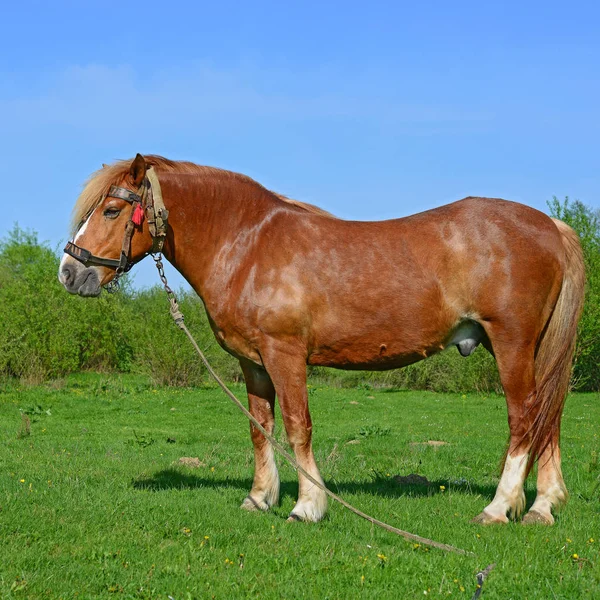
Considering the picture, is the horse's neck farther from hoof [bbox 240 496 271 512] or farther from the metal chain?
hoof [bbox 240 496 271 512]

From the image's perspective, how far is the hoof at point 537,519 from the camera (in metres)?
5.38

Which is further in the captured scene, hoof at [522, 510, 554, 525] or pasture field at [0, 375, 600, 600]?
hoof at [522, 510, 554, 525]

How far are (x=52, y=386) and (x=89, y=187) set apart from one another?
17977mm

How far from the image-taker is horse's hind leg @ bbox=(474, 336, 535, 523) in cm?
548

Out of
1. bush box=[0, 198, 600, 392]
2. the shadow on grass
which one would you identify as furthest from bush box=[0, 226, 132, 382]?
the shadow on grass

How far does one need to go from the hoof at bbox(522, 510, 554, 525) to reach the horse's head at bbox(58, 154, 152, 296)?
3.72 metres

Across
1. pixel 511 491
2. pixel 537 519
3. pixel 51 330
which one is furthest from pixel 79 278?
pixel 51 330

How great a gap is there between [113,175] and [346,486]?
3.70 m

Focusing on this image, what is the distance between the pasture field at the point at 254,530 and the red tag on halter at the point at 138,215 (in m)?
2.27

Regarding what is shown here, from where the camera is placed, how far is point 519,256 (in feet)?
18.2

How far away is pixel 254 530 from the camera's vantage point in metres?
5.12

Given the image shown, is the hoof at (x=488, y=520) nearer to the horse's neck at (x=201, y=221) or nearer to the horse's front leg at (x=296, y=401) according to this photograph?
the horse's front leg at (x=296, y=401)

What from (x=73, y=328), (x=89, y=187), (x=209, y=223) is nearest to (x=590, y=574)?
(x=209, y=223)

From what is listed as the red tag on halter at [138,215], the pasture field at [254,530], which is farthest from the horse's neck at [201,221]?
the pasture field at [254,530]
